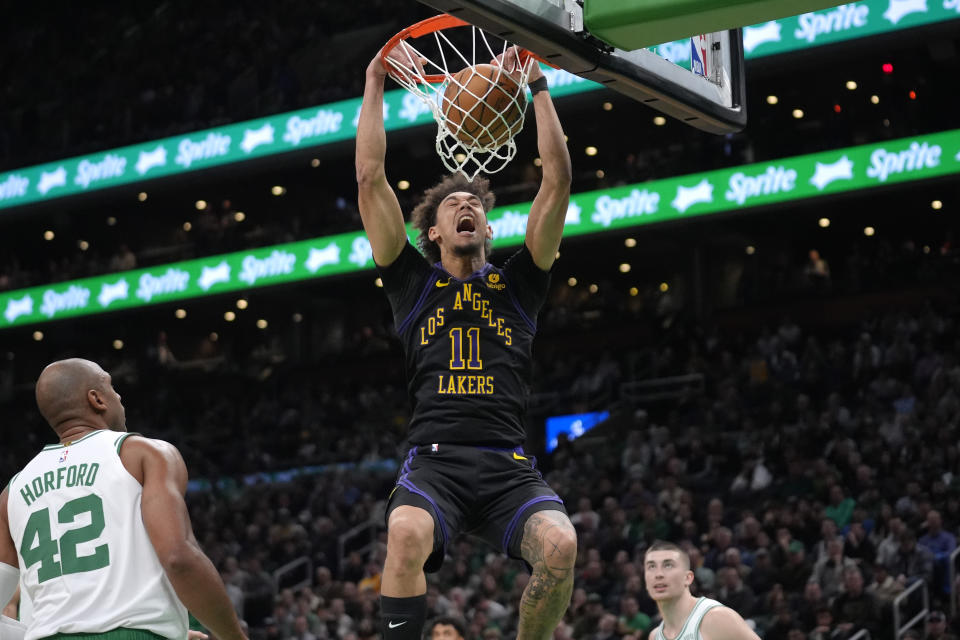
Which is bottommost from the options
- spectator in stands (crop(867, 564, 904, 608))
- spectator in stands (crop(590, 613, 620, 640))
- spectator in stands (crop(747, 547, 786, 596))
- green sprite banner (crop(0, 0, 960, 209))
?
spectator in stands (crop(590, 613, 620, 640))

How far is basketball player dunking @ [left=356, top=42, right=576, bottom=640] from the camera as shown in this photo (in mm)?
5367

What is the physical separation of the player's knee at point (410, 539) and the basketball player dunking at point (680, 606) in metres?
2.33

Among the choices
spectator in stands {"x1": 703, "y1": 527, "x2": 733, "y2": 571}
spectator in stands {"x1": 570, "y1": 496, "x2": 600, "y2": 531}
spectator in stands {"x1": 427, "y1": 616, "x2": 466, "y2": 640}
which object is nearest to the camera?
spectator in stands {"x1": 427, "y1": 616, "x2": 466, "y2": 640}

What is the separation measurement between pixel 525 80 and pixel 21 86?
91.5 ft

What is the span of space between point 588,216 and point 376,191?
1576 cm

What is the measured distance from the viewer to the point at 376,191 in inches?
229

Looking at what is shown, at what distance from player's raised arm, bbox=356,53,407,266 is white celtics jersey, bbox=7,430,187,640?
1.66 m

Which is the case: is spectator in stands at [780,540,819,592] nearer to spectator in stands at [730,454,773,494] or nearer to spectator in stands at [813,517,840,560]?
spectator in stands at [813,517,840,560]

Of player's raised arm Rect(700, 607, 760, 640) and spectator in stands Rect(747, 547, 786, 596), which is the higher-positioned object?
spectator in stands Rect(747, 547, 786, 596)

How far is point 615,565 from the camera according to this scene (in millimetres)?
14844

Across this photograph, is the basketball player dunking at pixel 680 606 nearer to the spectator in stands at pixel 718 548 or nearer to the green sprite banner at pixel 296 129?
the spectator in stands at pixel 718 548

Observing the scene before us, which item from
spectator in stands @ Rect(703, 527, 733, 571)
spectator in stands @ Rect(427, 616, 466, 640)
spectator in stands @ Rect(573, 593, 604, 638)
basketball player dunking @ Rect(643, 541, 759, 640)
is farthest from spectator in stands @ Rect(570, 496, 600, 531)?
basketball player dunking @ Rect(643, 541, 759, 640)

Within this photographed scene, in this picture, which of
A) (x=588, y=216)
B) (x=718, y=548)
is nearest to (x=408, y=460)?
(x=718, y=548)

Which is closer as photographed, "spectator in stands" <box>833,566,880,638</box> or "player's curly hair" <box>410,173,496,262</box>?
"player's curly hair" <box>410,173,496,262</box>
